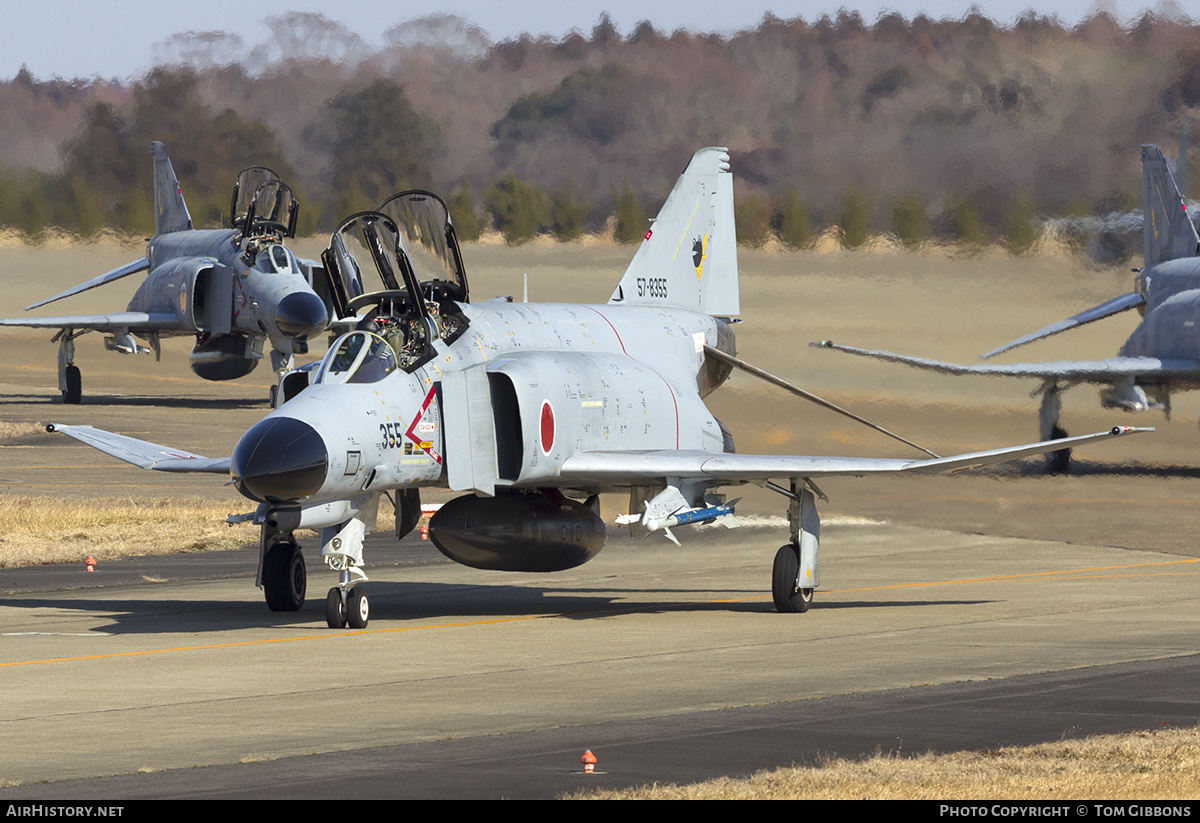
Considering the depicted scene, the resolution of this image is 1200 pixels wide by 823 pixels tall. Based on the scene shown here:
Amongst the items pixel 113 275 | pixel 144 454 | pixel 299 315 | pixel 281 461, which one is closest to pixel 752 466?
pixel 281 461

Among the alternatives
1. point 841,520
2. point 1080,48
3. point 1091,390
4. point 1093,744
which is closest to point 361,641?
point 1093,744

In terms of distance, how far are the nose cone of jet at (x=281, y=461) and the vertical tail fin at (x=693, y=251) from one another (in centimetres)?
732

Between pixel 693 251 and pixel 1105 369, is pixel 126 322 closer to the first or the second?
pixel 1105 369

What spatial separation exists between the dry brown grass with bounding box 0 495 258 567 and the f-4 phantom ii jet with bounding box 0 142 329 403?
13.0 metres

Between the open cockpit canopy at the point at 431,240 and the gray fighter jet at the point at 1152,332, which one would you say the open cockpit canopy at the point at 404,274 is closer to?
the open cockpit canopy at the point at 431,240

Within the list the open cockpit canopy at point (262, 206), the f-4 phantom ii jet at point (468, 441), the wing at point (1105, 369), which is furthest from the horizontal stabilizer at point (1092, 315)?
the f-4 phantom ii jet at point (468, 441)

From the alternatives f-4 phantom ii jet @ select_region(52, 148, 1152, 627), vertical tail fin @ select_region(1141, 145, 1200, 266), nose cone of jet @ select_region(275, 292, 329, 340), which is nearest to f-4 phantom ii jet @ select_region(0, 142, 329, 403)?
nose cone of jet @ select_region(275, 292, 329, 340)

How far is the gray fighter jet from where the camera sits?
111 ft

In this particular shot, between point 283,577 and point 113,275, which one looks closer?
point 283,577

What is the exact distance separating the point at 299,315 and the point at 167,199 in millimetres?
8114

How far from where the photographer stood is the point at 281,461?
1538 cm

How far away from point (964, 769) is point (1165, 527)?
18.2 metres

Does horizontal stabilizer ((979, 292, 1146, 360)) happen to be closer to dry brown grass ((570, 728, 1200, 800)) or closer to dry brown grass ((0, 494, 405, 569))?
dry brown grass ((0, 494, 405, 569))

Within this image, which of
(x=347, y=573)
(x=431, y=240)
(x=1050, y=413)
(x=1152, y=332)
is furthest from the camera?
(x=1152, y=332)
